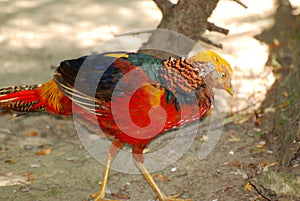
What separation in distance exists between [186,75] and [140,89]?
317 mm

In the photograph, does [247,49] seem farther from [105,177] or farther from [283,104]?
[105,177]

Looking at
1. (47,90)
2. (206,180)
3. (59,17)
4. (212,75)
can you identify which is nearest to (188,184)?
(206,180)

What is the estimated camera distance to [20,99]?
4055mm

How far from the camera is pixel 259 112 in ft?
16.4

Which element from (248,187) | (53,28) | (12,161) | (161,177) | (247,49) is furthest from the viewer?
(53,28)

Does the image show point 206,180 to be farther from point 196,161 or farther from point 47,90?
point 47,90

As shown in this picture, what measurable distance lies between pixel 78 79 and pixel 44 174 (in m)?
0.96

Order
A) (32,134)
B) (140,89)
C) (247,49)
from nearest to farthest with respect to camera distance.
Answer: (140,89)
(32,134)
(247,49)

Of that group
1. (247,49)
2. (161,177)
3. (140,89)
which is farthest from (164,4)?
(247,49)

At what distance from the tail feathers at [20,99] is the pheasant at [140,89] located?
0.31 m

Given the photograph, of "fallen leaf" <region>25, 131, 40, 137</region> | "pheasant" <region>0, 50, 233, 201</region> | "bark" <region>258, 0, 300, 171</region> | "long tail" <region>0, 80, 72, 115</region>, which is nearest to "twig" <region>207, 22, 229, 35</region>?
"bark" <region>258, 0, 300, 171</region>

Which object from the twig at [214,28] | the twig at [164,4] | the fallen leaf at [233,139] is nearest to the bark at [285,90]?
the fallen leaf at [233,139]

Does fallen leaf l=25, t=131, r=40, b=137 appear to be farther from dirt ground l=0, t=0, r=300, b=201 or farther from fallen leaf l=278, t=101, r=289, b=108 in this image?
fallen leaf l=278, t=101, r=289, b=108

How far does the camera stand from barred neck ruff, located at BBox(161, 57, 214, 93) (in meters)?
3.62
